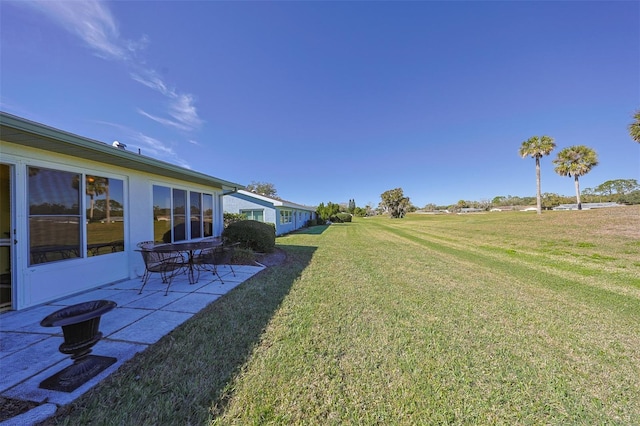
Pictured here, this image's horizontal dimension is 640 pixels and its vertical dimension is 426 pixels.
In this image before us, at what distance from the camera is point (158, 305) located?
156 inches

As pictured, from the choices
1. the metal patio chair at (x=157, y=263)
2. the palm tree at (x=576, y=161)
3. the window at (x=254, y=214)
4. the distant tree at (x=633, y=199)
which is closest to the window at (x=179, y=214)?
the metal patio chair at (x=157, y=263)

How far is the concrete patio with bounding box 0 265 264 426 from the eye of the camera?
6.62 ft

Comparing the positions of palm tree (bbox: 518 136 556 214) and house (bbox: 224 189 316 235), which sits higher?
palm tree (bbox: 518 136 556 214)

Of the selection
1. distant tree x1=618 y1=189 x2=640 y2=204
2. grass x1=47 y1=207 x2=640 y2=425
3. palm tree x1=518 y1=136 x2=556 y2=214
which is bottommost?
grass x1=47 y1=207 x2=640 y2=425

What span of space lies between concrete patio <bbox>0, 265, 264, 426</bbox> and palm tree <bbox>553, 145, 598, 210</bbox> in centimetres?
3987

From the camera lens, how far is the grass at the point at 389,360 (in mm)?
1904

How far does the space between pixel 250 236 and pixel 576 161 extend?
3906 centimetres

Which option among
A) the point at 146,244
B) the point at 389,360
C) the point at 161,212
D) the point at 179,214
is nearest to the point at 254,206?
the point at 179,214

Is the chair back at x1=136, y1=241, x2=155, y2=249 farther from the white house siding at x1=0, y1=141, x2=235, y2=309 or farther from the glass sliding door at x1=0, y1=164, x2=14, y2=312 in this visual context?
the glass sliding door at x1=0, y1=164, x2=14, y2=312

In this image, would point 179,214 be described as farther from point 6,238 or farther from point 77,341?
point 77,341

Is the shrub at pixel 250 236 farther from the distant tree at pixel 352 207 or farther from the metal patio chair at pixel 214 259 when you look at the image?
the distant tree at pixel 352 207

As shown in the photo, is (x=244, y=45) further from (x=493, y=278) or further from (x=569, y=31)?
(x=569, y=31)

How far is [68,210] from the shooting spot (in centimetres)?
426

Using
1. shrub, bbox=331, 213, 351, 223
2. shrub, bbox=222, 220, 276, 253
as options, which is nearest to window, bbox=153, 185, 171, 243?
shrub, bbox=222, 220, 276, 253
